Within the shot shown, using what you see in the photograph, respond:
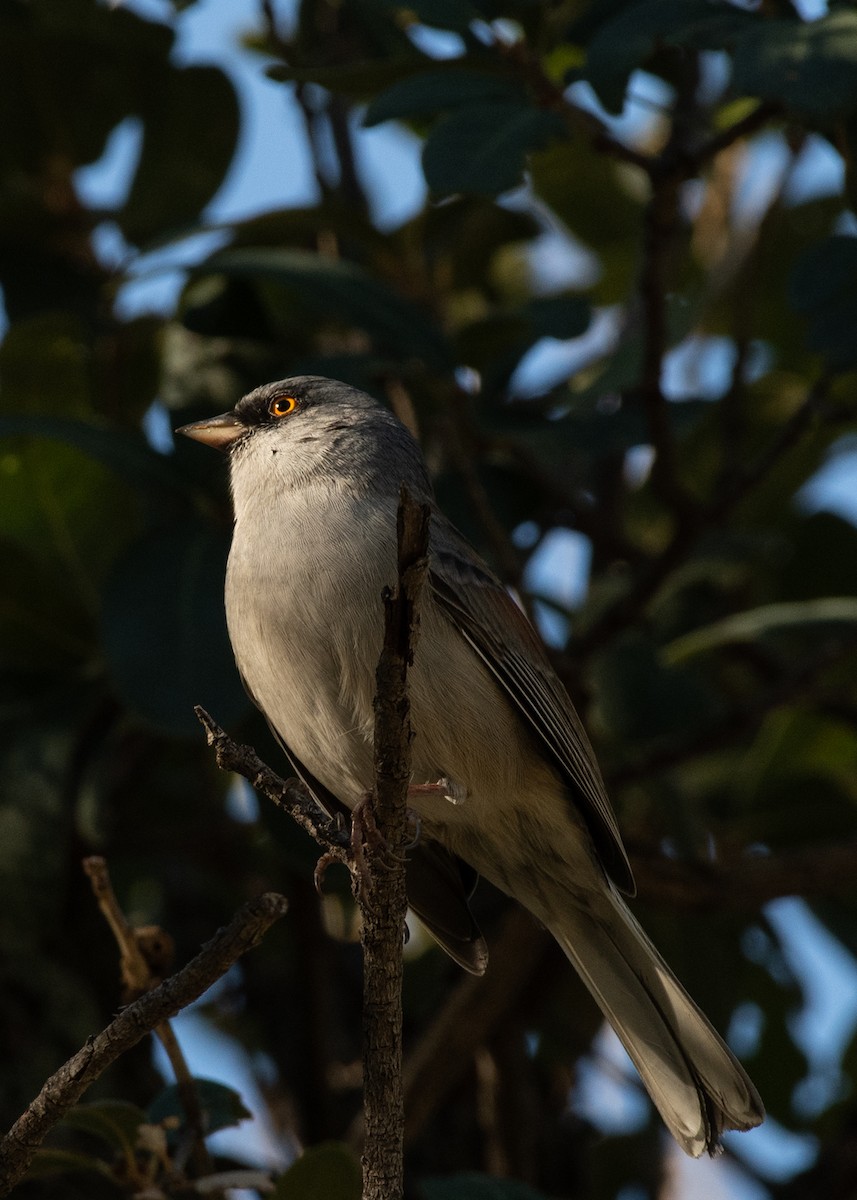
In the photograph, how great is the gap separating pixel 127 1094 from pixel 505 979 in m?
1.16

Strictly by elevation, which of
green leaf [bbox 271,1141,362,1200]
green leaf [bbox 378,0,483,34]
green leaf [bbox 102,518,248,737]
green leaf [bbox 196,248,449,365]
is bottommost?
green leaf [bbox 271,1141,362,1200]

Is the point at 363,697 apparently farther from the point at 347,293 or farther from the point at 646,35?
the point at 646,35

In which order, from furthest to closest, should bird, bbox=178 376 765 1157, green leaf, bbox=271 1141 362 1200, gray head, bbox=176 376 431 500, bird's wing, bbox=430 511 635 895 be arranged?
gray head, bbox=176 376 431 500 → bird's wing, bbox=430 511 635 895 → bird, bbox=178 376 765 1157 → green leaf, bbox=271 1141 362 1200

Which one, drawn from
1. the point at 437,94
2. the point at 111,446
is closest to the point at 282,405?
the point at 111,446

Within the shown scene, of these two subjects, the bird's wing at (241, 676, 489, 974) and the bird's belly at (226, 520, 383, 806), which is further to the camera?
the bird's wing at (241, 676, 489, 974)

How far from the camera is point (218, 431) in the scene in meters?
4.09

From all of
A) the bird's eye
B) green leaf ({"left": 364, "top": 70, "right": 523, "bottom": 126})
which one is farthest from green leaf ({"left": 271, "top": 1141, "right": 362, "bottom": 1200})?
green leaf ({"left": 364, "top": 70, "right": 523, "bottom": 126})

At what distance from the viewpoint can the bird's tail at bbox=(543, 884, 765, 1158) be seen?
127 inches

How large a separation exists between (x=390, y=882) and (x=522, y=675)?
3.14 feet

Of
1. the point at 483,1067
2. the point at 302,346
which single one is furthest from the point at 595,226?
the point at 483,1067

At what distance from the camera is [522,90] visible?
12.7 feet

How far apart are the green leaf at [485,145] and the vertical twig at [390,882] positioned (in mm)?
1466

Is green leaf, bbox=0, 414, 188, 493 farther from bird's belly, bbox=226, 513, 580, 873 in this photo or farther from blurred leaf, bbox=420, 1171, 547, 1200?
blurred leaf, bbox=420, 1171, 547, 1200

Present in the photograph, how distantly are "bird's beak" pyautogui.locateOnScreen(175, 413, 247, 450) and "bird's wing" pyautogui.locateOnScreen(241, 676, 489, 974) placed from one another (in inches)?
29.2
